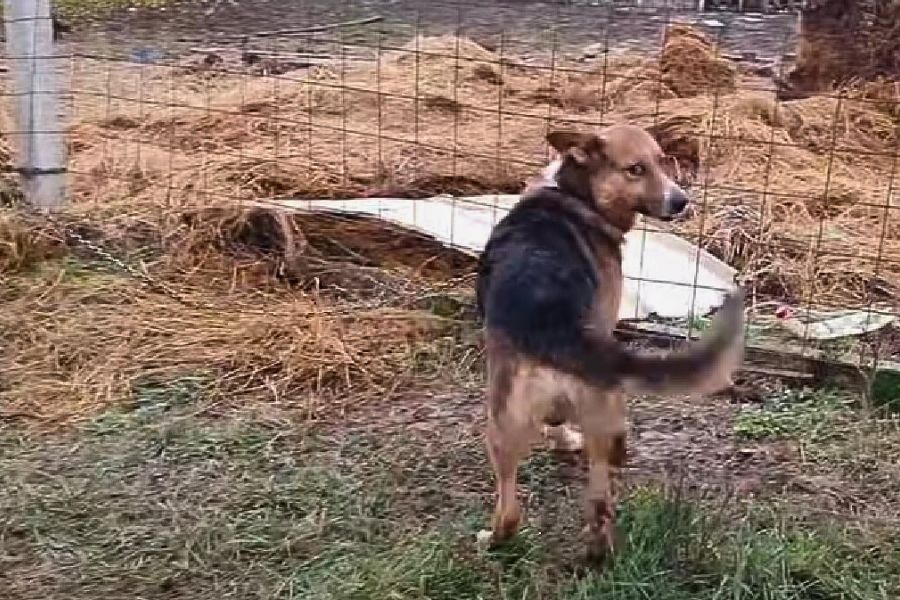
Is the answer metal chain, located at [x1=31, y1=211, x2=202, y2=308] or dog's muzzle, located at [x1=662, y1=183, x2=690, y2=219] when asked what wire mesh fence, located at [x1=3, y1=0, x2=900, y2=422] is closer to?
metal chain, located at [x1=31, y1=211, x2=202, y2=308]

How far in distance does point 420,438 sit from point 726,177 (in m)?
2.89

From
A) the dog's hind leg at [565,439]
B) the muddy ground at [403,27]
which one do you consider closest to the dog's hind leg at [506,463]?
the dog's hind leg at [565,439]

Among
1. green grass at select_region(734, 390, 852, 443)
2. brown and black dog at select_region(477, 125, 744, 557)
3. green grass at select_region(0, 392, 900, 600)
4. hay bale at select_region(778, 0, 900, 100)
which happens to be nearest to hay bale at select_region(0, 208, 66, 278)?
green grass at select_region(0, 392, 900, 600)

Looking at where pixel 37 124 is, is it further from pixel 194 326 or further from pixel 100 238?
pixel 194 326

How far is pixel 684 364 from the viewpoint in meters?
2.57

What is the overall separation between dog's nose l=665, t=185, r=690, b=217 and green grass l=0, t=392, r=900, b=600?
2.55ft

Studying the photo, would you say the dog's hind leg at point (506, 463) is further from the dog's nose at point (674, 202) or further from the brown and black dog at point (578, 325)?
the dog's nose at point (674, 202)

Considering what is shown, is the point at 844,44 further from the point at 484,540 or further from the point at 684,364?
the point at 684,364

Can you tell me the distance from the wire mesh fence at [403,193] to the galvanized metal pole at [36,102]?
173 millimetres

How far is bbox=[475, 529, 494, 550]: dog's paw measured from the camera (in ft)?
10.6

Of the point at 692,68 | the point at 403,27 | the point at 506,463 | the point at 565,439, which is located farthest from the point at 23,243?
the point at 403,27

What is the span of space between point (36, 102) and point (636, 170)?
303 centimetres

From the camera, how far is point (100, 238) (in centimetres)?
545

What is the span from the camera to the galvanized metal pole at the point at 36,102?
5.57 m
